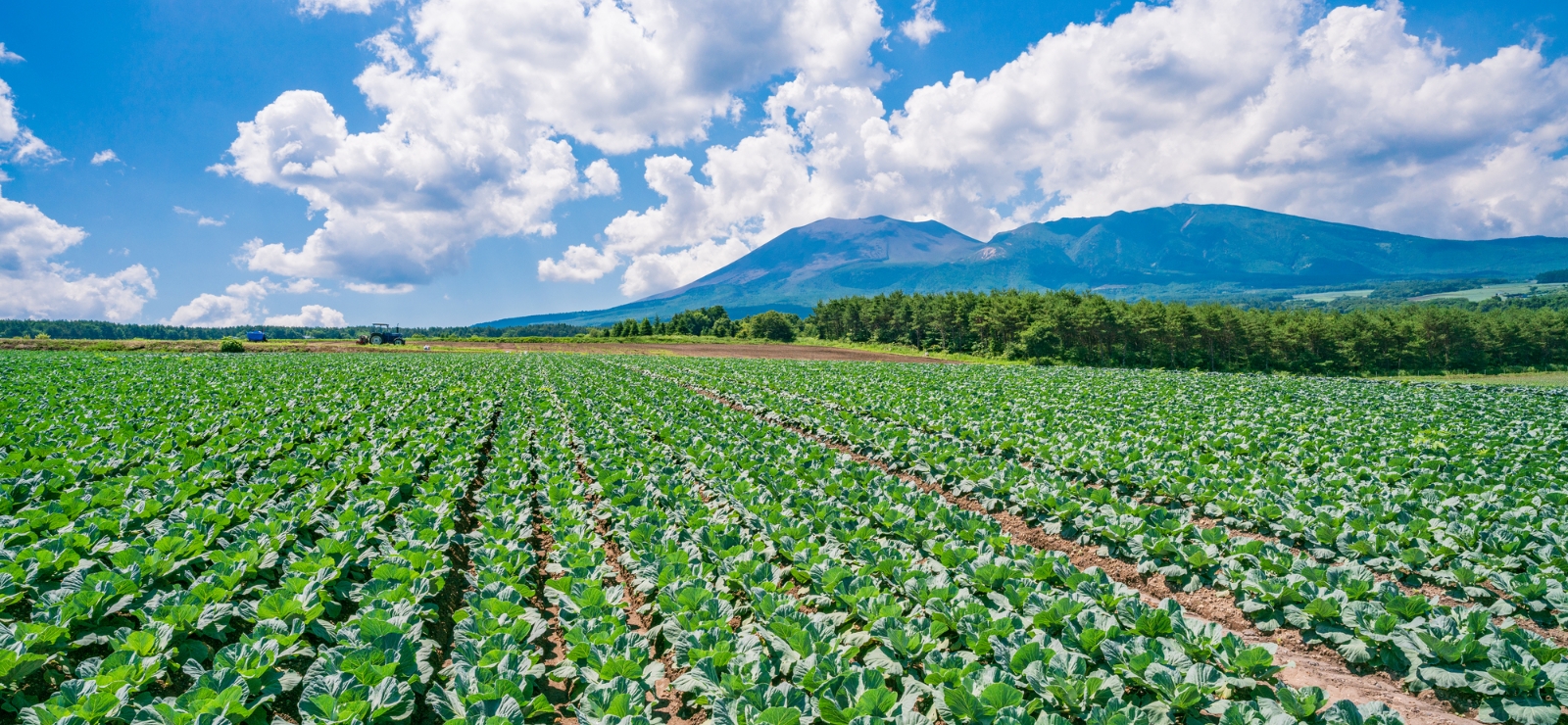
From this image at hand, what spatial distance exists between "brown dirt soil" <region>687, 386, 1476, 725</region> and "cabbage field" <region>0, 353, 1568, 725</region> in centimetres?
3

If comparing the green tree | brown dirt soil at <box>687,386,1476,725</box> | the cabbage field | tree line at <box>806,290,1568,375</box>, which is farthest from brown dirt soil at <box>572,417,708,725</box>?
the green tree

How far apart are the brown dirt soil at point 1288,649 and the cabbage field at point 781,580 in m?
0.03

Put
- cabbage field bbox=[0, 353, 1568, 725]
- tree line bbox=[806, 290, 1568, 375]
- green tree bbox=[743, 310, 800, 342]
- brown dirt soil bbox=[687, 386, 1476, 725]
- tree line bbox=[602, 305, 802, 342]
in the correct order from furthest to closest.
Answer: green tree bbox=[743, 310, 800, 342]
tree line bbox=[602, 305, 802, 342]
tree line bbox=[806, 290, 1568, 375]
brown dirt soil bbox=[687, 386, 1476, 725]
cabbage field bbox=[0, 353, 1568, 725]

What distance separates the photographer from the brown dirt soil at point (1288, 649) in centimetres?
476

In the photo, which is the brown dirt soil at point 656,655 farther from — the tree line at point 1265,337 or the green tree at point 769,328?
the green tree at point 769,328

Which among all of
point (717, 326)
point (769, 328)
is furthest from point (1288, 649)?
point (717, 326)

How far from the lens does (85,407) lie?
16.3m

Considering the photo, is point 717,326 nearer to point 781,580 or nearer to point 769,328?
point 769,328

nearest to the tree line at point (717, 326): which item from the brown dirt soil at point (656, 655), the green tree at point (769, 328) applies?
the green tree at point (769, 328)

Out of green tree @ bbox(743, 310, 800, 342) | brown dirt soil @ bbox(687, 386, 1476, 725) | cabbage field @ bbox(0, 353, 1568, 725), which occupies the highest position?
green tree @ bbox(743, 310, 800, 342)

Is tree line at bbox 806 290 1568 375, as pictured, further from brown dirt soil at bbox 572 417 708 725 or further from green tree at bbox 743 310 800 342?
brown dirt soil at bbox 572 417 708 725

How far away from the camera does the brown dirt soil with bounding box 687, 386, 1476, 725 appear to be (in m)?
4.76

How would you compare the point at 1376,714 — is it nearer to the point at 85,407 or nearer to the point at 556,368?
the point at 85,407

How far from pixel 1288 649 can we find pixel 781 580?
4.99 metres
